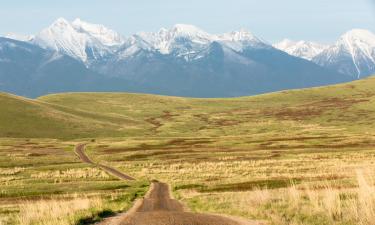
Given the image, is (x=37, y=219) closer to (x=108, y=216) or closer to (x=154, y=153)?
(x=108, y=216)

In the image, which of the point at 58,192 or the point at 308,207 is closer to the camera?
the point at 308,207

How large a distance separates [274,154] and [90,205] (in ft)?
244

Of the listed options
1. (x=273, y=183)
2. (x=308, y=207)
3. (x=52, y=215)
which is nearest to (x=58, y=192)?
(x=273, y=183)

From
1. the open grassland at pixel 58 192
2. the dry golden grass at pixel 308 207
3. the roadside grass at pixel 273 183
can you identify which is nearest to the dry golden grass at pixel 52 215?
the open grassland at pixel 58 192

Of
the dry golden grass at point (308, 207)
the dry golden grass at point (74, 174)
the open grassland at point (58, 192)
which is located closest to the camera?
A: the dry golden grass at point (308, 207)

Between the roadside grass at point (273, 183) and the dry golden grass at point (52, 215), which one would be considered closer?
the roadside grass at point (273, 183)

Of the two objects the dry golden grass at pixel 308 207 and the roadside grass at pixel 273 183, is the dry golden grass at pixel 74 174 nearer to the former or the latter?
the roadside grass at pixel 273 183

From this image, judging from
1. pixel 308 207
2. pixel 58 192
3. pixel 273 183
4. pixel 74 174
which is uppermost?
pixel 74 174

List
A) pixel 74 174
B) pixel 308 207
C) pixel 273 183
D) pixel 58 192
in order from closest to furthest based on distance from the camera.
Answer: pixel 308 207 < pixel 273 183 < pixel 58 192 < pixel 74 174

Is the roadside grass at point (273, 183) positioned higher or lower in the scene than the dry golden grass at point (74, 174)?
lower

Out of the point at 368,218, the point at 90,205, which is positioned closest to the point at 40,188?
the point at 90,205

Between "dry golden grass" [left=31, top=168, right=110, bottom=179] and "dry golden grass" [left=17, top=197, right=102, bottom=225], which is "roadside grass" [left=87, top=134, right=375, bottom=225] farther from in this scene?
"dry golden grass" [left=17, top=197, right=102, bottom=225]

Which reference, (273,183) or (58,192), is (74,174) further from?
(273,183)

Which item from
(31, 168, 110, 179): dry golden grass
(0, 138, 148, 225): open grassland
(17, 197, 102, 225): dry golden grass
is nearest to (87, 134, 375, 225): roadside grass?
(31, 168, 110, 179): dry golden grass
